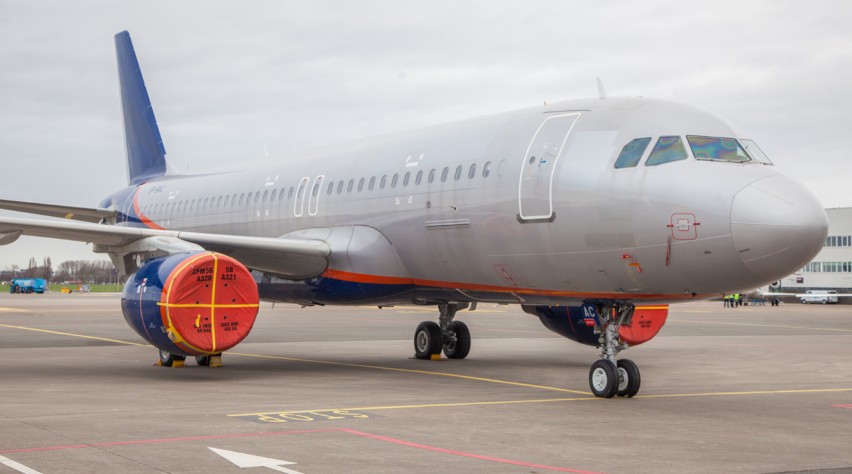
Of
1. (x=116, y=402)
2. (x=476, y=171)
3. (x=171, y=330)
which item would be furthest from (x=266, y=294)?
(x=116, y=402)

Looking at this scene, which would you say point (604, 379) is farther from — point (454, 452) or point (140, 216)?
point (140, 216)

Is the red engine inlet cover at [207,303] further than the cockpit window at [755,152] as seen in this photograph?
Yes

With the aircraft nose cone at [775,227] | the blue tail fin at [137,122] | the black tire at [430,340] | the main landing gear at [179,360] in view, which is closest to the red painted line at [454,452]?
the aircraft nose cone at [775,227]

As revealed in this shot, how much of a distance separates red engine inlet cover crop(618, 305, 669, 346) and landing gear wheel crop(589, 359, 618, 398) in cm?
541

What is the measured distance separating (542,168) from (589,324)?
17.6ft

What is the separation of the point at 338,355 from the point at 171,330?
6.66 meters

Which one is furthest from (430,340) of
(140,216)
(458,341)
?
(140,216)

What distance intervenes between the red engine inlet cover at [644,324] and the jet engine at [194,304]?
7288mm

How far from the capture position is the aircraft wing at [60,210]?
22.5 metres

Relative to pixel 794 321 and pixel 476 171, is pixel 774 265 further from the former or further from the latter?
pixel 794 321

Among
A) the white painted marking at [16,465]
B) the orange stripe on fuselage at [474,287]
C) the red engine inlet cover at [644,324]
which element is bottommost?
the white painted marking at [16,465]

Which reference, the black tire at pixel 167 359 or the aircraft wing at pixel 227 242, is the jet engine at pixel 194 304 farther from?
the black tire at pixel 167 359

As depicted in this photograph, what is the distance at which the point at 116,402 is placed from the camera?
497 inches

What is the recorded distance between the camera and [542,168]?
14.3 m
